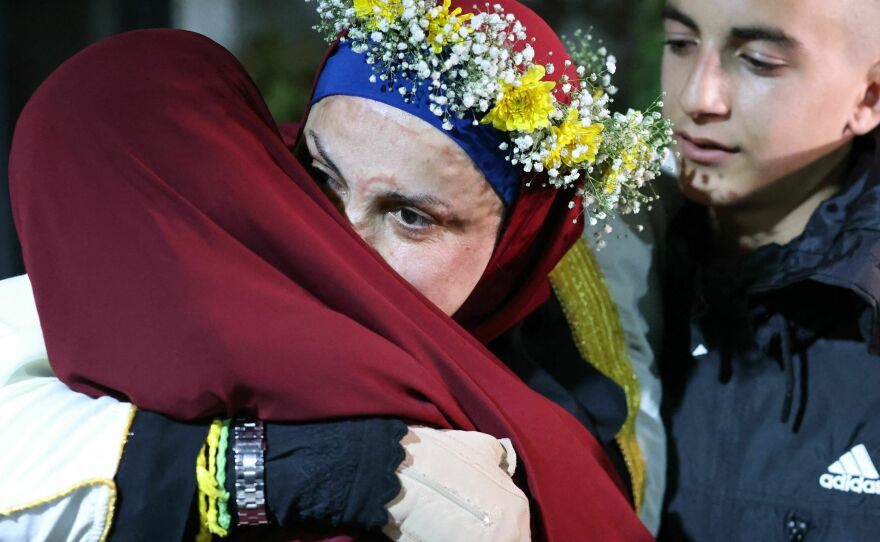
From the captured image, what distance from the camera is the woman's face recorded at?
127cm

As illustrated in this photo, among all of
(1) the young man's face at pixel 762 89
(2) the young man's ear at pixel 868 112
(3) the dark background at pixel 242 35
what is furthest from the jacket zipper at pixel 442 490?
(3) the dark background at pixel 242 35

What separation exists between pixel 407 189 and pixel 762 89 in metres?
0.71

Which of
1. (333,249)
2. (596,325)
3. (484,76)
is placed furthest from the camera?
(596,325)

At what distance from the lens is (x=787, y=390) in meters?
1.69

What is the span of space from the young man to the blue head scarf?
50 cm

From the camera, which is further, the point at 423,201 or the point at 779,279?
the point at 779,279

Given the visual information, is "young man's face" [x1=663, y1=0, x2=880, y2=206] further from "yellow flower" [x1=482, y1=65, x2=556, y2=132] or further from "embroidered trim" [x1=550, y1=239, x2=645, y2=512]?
"yellow flower" [x1=482, y1=65, x2=556, y2=132]

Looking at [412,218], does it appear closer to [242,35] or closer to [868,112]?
[868,112]

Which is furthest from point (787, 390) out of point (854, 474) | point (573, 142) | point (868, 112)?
point (573, 142)

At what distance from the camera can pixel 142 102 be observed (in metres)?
1.12

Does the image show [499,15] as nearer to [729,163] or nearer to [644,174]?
[644,174]

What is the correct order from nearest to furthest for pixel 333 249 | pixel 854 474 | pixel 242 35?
pixel 333 249 → pixel 854 474 → pixel 242 35

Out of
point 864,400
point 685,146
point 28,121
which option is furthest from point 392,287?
point 864,400

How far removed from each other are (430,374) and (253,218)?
266 mm
